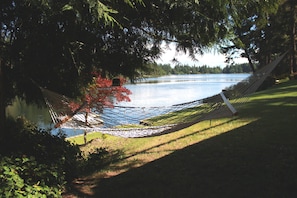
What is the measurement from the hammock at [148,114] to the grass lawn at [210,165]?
21.9 inches

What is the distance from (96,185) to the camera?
3684 millimetres

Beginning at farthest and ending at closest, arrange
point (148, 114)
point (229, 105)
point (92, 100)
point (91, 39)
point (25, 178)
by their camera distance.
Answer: point (92, 100) < point (148, 114) < point (91, 39) < point (229, 105) < point (25, 178)

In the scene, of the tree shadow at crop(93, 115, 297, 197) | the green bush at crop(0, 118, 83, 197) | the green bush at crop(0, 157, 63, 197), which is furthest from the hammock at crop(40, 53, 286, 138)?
the green bush at crop(0, 157, 63, 197)

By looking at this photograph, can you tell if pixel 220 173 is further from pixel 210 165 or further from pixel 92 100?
pixel 92 100

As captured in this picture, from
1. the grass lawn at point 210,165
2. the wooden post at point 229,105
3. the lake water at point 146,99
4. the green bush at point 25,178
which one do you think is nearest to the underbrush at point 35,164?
the green bush at point 25,178

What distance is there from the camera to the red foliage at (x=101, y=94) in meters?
3.91

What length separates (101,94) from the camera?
6.59 metres

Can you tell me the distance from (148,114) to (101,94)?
9.70 ft

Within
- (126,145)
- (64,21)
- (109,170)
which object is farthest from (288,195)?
(126,145)

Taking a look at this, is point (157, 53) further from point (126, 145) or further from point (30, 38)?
point (126, 145)

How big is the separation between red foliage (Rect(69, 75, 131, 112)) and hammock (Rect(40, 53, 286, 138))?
0.12 metres

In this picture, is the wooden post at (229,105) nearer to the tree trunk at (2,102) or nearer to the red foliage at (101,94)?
the red foliage at (101,94)

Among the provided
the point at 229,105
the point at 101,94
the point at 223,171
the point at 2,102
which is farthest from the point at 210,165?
the point at 101,94

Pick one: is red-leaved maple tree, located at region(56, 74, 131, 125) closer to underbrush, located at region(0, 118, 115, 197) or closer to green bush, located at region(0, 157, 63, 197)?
underbrush, located at region(0, 118, 115, 197)
